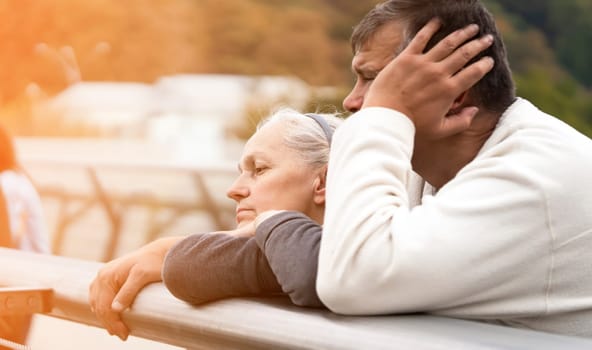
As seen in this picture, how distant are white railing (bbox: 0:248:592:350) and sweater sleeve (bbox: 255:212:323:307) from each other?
0.09ft

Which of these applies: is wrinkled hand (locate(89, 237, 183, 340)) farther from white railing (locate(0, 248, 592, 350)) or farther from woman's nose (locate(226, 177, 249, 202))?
woman's nose (locate(226, 177, 249, 202))

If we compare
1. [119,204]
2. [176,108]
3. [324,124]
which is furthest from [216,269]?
[176,108]

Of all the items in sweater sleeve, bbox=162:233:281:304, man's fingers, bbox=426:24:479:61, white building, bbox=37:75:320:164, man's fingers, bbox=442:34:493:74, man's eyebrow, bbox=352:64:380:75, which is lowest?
white building, bbox=37:75:320:164

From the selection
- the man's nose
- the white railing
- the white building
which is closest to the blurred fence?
the white railing

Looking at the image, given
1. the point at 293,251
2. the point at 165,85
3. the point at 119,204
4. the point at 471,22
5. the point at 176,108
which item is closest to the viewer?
the point at 293,251

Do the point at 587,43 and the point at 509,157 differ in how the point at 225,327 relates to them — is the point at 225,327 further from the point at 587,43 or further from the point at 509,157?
the point at 587,43

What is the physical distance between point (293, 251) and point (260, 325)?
168 mm

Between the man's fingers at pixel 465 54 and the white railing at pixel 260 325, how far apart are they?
380 millimetres

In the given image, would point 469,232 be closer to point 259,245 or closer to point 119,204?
point 259,245

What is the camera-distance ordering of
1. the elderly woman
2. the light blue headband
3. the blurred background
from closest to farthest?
the elderly woman < the light blue headband < the blurred background

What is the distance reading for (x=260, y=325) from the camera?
1166 mm

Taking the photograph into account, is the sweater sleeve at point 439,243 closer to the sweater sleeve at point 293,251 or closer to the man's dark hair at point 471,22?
the sweater sleeve at point 293,251

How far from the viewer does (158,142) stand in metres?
20.3

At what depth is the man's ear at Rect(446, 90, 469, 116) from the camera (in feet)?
4.69
